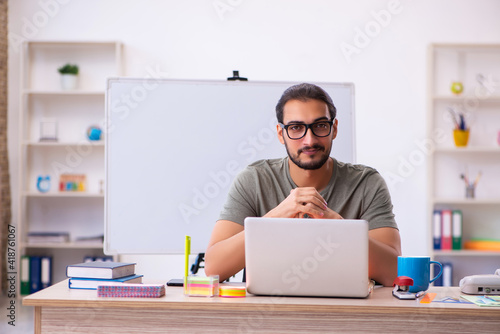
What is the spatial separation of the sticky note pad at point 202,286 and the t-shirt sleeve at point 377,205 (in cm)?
67

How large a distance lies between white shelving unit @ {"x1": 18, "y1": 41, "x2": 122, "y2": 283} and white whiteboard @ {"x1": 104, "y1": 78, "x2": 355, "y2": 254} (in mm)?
1938

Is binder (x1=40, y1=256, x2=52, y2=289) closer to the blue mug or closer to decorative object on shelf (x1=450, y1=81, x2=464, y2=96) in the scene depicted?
decorative object on shelf (x1=450, y1=81, x2=464, y2=96)

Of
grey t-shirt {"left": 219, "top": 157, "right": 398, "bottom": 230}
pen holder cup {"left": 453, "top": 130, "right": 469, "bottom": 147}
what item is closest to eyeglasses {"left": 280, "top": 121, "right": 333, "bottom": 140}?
grey t-shirt {"left": 219, "top": 157, "right": 398, "bottom": 230}

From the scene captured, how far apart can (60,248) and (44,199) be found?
1.38ft

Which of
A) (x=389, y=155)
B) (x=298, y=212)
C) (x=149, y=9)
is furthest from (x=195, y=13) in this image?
(x=298, y=212)

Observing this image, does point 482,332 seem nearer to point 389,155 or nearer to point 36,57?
point 389,155

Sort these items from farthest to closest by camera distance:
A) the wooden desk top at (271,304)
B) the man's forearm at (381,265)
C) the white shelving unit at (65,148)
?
the white shelving unit at (65,148) → the man's forearm at (381,265) → the wooden desk top at (271,304)

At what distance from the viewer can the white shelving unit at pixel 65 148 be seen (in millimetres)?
4609

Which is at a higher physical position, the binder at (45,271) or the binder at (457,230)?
the binder at (457,230)

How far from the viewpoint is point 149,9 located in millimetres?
4617

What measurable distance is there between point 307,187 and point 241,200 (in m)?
0.36

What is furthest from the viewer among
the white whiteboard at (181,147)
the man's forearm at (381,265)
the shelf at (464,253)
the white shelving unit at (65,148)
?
the white shelving unit at (65,148)

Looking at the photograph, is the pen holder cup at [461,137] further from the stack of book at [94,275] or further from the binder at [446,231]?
the stack of book at [94,275]

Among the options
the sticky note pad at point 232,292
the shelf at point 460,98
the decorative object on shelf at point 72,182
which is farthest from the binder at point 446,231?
the sticky note pad at point 232,292
